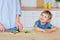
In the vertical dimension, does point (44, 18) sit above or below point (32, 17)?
above

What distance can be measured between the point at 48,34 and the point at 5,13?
1.85 feet

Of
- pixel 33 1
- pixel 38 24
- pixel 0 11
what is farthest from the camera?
pixel 33 1

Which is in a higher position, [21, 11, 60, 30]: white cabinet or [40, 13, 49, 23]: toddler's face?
[40, 13, 49, 23]: toddler's face

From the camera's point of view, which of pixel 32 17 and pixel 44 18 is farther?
pixel 32 17

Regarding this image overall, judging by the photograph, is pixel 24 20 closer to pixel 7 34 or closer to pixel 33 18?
pixel 33 18

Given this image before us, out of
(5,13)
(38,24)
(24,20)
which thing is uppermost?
(5,13)

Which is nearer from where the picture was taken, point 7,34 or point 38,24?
point 7,34

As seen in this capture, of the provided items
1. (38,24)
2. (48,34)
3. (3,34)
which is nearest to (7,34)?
(3,34)

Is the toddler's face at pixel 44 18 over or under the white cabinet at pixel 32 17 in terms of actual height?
over

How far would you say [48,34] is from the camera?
190cm

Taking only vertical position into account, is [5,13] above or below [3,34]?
above

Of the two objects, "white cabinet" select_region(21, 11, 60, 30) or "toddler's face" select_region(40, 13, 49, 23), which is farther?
"white cabinet" select_region(21, 11, 60, 30)

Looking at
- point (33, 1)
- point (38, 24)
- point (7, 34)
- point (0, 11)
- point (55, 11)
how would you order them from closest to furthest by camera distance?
point (7, 34) → point (0, 11) → point (38, 24) → point (55, 11) → point (33, 1)

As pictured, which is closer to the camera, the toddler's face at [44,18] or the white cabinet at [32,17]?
the toddler's face at [44,18]
